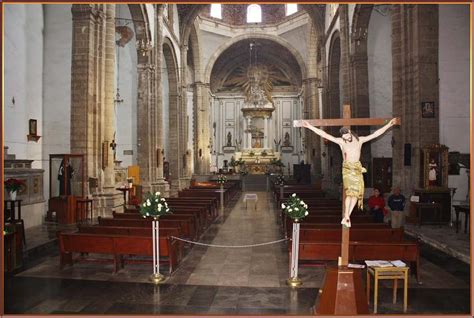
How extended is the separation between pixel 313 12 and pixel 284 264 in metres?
23.7

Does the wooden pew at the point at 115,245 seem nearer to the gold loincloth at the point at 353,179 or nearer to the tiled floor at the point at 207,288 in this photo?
the tiled floor at the point at 207,288

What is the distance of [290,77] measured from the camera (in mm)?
Answer: 43438

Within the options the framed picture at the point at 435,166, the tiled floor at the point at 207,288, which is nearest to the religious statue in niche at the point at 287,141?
the framed picture at the point at 435,166

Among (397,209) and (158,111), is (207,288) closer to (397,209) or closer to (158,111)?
(397,209)

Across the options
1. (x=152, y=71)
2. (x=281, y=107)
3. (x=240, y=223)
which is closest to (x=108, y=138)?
(x=240, y=223)

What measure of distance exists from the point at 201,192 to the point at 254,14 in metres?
24.2

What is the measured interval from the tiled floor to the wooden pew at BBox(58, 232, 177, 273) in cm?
36

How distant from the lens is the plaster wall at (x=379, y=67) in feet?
62.5

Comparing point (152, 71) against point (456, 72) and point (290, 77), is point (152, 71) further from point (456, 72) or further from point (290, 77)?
point (290, 77)

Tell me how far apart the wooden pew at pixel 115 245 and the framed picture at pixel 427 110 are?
8.69m

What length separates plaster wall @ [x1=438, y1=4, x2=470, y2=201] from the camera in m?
13.0

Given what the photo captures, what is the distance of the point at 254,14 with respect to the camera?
38750 mm

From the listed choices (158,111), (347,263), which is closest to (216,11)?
(158,111)

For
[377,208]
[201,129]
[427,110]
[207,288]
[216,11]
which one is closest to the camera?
[207,288]
